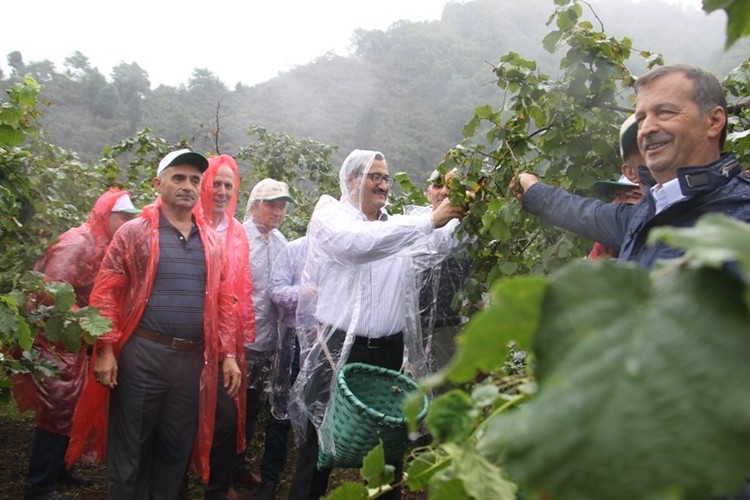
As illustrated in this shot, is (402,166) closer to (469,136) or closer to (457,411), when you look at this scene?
(469,136)

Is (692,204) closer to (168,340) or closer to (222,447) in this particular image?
(168,340)

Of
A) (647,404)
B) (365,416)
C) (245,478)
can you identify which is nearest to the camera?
(647,404)

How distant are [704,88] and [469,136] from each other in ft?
3.66

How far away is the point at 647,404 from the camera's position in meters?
0.26

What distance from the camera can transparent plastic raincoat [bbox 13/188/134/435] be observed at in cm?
313

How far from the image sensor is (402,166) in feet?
81.8

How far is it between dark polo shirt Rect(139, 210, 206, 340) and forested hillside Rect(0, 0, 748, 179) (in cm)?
1142

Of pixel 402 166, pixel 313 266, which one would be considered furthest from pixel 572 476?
pixel 402 166

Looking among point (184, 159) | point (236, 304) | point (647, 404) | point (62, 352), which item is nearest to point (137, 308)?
point (236, 304)

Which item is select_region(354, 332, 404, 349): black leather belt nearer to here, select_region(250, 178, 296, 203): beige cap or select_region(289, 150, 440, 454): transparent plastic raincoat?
Answer: select_region(289, 150, 440, 454): transparent plastic raincoat

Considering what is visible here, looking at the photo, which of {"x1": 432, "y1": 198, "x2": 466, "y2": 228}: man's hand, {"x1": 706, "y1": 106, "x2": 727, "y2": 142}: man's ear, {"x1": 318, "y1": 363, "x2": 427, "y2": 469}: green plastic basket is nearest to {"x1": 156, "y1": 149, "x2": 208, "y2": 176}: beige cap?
{"x1": 432, "y1": 198, "x2": 466, "y2": 228}: man's hand

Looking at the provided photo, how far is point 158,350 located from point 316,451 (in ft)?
2.98

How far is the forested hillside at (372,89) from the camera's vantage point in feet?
74.7

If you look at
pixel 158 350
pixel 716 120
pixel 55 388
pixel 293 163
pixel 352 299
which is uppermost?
pixel 293 163
